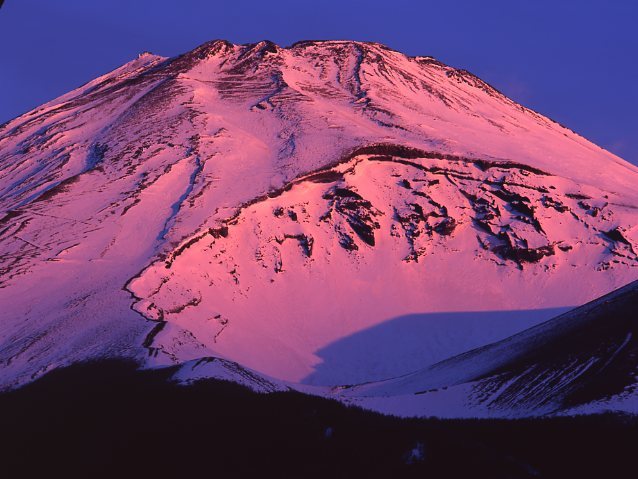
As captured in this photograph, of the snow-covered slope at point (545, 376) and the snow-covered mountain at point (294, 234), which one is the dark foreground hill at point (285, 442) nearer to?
the snow-covered slope at point (545, 376)

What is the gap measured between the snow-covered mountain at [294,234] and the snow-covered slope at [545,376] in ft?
32.1

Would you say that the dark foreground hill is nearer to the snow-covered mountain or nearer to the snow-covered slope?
the snow-covered slope

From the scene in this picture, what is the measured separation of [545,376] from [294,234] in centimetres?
3083

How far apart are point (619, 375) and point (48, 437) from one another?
55.9 feet

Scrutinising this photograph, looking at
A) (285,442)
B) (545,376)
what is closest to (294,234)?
(545,376)

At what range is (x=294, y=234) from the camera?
5556 centimetres

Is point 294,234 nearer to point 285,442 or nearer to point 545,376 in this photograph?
point 545,376

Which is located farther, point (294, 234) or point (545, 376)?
point (294, 234)

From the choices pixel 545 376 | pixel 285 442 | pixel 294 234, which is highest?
pixel 294 234

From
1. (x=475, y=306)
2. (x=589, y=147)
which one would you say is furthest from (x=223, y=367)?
(x=589, y=147)

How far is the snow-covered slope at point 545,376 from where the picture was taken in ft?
74.1

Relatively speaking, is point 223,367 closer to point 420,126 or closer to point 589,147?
point 420,126

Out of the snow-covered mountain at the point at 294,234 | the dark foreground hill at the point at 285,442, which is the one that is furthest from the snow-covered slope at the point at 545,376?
the snow-covered mountain at the point at 294,234

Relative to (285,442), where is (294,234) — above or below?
above
